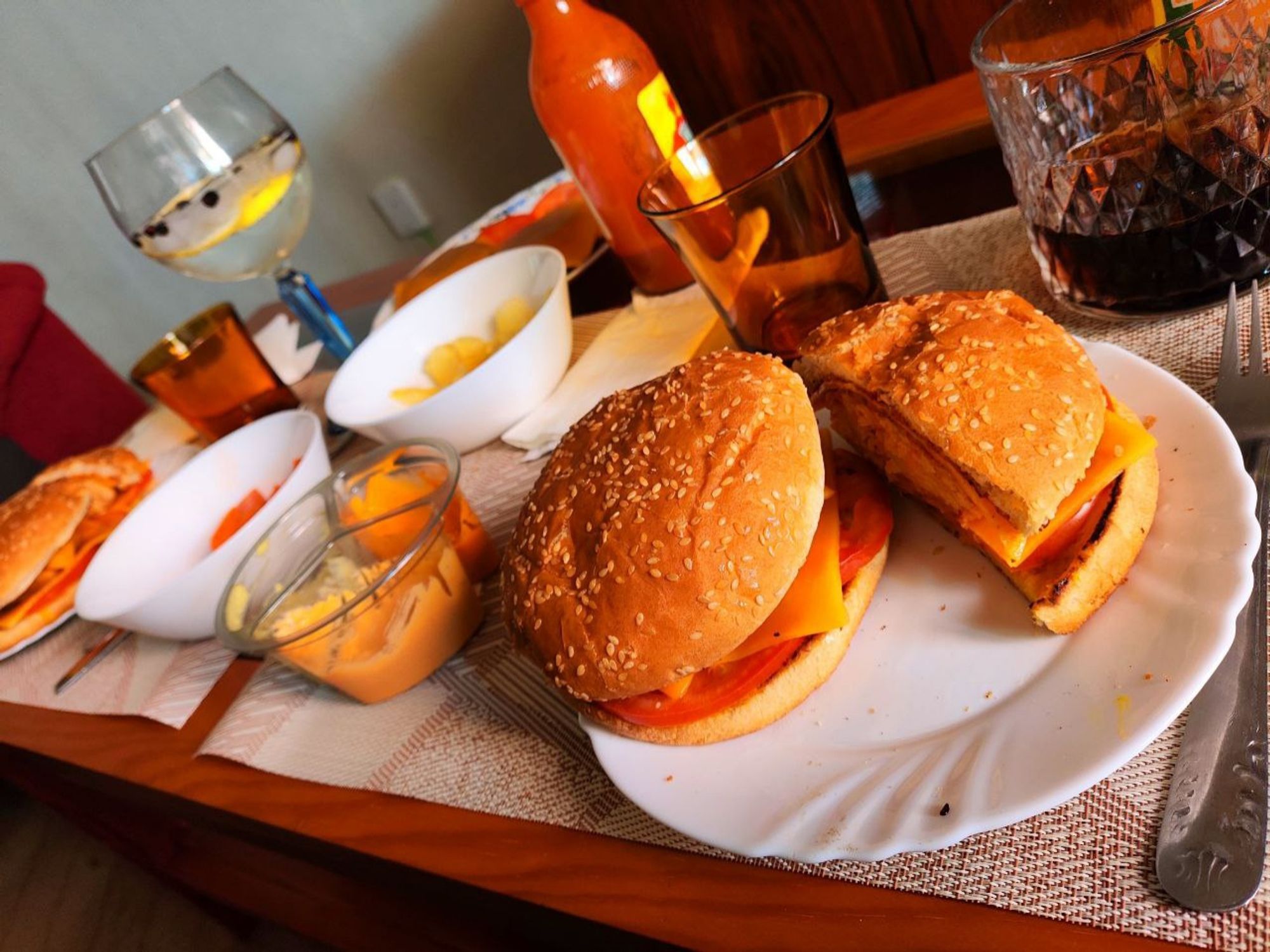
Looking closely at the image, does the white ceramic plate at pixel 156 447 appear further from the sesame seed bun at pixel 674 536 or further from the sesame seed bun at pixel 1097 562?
the sesame seed bun at pixel 1097 562

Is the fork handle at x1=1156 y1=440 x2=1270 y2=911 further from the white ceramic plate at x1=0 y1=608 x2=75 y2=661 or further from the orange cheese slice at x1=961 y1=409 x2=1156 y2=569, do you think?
the white ceramic plate at x1=0 y1=608 x2=75 y2=661

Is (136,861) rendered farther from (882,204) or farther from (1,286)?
(882,204)

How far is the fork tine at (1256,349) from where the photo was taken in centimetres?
82

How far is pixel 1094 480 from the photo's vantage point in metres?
0.73

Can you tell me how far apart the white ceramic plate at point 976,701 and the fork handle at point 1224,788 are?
31 mm

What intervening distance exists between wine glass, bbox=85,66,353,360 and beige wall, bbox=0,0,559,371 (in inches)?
64.0

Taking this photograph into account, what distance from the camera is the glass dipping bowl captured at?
3.33 ft

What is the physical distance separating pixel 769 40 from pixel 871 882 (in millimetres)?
2590

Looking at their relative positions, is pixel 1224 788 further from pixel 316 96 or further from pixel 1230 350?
pixel 316 96

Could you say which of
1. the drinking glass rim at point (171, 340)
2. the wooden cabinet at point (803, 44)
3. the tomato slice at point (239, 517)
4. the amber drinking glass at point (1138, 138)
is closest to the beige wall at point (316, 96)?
the wooden cabinet at point (803, 44)

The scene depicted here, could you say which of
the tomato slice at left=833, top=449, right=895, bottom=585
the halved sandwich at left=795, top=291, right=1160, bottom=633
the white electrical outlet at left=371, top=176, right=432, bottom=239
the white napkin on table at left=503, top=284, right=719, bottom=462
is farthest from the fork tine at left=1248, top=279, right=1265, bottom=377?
the white electrical outlet at left=371, top=176, right=432, bottom=239

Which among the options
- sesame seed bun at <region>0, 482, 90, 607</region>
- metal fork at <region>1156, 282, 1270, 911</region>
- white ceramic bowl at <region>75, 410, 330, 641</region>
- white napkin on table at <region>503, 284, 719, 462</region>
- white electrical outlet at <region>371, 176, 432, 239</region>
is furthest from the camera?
white electrical outlet at <region>371, 176, 432, 239</region>

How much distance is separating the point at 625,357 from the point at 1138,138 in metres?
0.74

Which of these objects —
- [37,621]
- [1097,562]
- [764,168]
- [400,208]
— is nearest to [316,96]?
[400,208]
